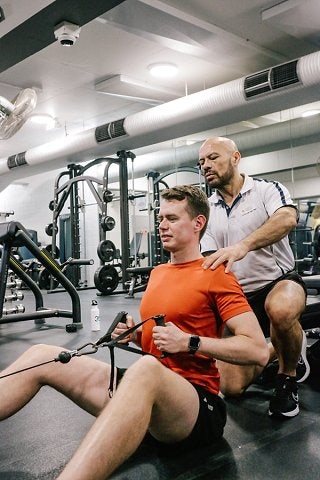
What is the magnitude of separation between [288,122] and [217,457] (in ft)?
19.2

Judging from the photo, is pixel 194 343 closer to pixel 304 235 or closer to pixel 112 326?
pixel 112 326

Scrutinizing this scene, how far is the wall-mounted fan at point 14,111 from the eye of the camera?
12.8 feet

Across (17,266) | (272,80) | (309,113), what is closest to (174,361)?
(17,266)

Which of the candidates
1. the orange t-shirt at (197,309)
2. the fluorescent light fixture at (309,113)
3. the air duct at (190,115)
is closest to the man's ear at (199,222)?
the orange t-shirt at (197,309)

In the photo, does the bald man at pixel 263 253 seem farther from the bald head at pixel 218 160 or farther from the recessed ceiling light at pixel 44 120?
the recessed ceiling light at pixel 44 120

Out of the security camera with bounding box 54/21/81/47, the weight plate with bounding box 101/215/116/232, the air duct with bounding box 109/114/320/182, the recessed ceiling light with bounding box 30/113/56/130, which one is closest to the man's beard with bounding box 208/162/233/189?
the security camera with bounding box 54/21/81/47

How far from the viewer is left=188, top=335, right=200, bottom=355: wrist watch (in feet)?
4.43

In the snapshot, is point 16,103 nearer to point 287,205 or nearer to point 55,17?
point 55,17

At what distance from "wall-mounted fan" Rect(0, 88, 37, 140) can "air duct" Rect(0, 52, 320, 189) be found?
213 centimetres

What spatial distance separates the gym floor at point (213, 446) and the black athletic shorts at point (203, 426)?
34 mm

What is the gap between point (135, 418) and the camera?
1170mm

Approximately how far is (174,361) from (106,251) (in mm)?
6056

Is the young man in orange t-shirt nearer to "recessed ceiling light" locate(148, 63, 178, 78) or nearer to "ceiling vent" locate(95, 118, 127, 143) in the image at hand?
"recessed ceiling light" locate(148, 63, 178, 78)

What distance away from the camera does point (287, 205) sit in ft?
7.18
